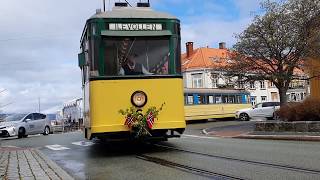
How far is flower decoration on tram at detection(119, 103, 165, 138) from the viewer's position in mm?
13219

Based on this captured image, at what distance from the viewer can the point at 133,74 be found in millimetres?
13531

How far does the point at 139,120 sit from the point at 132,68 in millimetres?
1397

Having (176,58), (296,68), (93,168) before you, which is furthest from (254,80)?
(93,168)

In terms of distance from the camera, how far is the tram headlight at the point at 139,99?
44.3 feet

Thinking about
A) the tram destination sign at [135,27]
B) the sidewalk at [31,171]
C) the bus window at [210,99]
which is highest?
the tram destination sign at [135,27]

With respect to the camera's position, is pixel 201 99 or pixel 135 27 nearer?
pixel 135 27

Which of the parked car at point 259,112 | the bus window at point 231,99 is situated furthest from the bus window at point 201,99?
the bus window at point 231,99

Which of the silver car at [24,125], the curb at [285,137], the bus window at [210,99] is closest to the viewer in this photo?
the curb at [285,137]

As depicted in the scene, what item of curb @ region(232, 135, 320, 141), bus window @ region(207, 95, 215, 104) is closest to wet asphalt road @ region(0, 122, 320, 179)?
curb @ region(232, 135, 320, 141)

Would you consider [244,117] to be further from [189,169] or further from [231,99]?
[189,169]

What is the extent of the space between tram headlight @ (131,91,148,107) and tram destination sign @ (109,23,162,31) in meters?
1.69

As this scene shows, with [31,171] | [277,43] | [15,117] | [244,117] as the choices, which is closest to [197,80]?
[244,117]

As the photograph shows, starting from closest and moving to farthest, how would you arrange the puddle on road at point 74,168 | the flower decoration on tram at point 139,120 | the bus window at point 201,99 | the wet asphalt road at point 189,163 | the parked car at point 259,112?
the wet asphalt road at point 189,163 < the puddle on road at point 74,168 < the flower decoration on tram at point 139,120 < the parked car at point 259,112 < the bus window at point 201,99

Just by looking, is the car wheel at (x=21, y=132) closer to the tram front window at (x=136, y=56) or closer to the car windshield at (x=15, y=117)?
the car windshield at (x=15, y=117)
